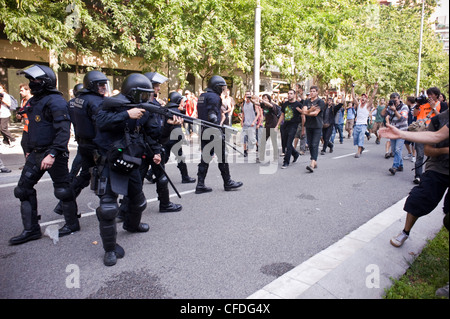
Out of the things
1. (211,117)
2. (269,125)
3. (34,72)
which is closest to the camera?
(34,72)

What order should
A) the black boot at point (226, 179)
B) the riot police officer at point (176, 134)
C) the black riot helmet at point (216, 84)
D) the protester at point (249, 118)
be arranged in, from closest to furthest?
the riot police officer at point (176, 134), the black riot helmet at point (216, 84), the black boot at point (226, 179), the protester at point (249, 118)

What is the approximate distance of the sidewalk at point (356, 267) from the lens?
2.66m

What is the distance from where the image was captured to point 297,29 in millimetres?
15219

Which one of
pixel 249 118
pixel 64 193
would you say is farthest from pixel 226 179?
pixel 249 118

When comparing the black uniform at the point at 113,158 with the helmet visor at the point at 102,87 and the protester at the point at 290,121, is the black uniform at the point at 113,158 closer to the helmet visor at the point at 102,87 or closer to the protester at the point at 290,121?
the helmet visor at the point at 102,87

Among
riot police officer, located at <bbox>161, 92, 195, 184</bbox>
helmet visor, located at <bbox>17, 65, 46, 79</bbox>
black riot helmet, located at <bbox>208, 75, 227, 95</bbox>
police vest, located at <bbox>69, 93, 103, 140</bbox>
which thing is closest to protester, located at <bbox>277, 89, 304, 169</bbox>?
riot police officer, located at <bbox>161, 92, 195, 184</bbox>

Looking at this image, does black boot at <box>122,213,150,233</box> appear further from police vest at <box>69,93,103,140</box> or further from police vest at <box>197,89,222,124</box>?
police vest at <box>197,89,222,124</box>

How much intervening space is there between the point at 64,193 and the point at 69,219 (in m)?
0.35

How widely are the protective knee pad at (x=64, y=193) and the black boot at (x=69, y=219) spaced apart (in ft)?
0.27

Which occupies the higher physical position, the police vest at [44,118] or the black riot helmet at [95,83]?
the black riot helmet at [95,83]

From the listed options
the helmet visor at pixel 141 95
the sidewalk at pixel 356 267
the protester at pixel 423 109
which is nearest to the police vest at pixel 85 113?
the helmet visor at pixel 141 95

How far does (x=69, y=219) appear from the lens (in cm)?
420

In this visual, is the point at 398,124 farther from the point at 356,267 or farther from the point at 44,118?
the point at 44,118

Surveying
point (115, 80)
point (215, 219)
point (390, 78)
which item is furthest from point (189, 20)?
point (390, 78)
